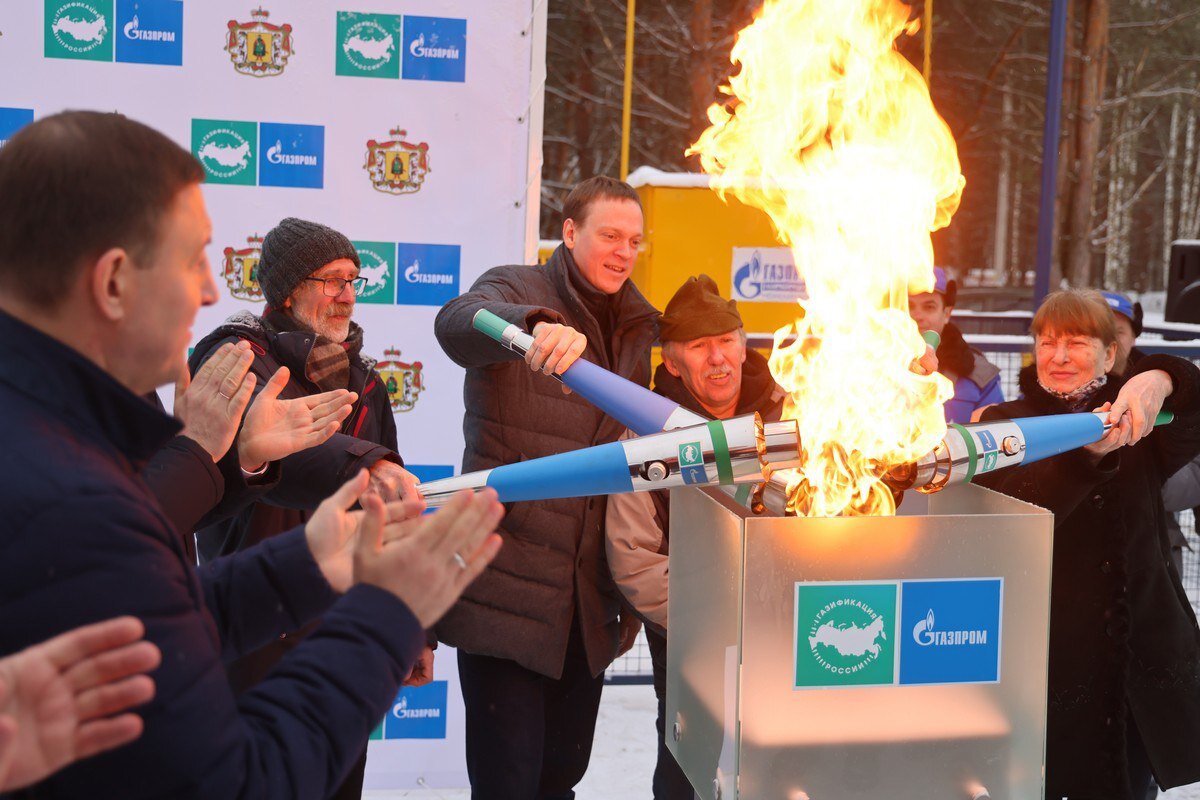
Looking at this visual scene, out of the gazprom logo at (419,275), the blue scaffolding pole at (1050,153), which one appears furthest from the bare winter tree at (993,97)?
the gazprom logo at (419,275)

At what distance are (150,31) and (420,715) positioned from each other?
277 cm

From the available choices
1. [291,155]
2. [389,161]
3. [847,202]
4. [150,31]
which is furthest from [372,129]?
[847,202]

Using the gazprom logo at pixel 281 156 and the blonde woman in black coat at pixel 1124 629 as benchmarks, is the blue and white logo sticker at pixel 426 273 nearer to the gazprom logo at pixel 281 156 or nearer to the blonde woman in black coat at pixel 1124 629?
the gazprom logo at pixel 281 156

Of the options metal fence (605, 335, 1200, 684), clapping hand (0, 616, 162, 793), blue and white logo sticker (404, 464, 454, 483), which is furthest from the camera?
metal fence (605, 335, 1200, 684)

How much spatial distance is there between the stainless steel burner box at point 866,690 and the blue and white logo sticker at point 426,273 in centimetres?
252

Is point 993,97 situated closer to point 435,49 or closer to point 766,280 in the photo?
point 766,280

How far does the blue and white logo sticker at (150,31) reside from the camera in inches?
172

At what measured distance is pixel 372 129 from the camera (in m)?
4.52

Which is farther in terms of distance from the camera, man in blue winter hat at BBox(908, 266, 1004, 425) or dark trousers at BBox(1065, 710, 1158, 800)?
man in blue winter hat at BBox(908, 266, 1004, 425)

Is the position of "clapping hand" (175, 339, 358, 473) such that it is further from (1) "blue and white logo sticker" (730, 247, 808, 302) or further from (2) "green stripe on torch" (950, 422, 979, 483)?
(1) "blue and white logo sticker" (730, 247, 808, 302)

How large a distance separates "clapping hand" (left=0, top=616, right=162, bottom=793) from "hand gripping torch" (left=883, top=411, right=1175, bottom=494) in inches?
62.8

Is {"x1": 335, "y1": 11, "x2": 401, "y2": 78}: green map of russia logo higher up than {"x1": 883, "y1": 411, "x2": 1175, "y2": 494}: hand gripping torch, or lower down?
higher up

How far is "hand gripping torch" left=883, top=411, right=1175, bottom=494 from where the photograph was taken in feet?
7.85

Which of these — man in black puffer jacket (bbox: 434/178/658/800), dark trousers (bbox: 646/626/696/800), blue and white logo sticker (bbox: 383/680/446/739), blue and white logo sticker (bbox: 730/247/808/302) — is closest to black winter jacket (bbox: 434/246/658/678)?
Result: man in black puffer jacket (bbox: 434/178/658/800)
